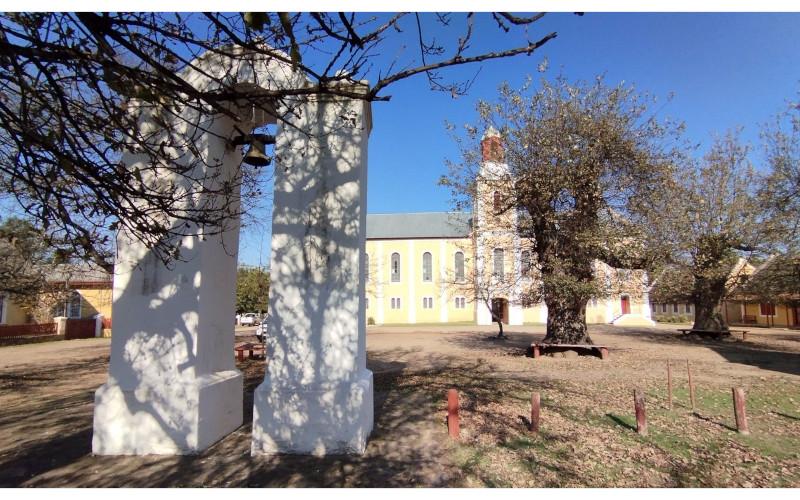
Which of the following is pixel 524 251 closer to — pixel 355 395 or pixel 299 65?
pixel 355 395

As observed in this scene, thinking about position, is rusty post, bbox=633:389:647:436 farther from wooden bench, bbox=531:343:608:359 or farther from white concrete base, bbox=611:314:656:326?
white concrete base, bbox=611:314:656:326

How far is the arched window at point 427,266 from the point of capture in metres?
46.6

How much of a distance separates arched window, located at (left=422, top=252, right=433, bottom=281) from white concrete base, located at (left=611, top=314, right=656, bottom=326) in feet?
58.7

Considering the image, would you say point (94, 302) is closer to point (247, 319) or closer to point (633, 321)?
point (247, 319)

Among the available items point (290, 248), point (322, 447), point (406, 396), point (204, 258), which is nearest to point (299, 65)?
point (290, 248)

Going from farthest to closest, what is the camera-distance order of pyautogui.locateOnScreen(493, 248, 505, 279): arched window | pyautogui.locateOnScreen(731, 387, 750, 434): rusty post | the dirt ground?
1. pyautogui.locateOnScreen(493, 248, 505, 279): arched window
2. pyautogui.locateOnScreen(731, 387, 750, 434): rusty post
3. the dirt ground

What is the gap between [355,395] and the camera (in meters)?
5.06

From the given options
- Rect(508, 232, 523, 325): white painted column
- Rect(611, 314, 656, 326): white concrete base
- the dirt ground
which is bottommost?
Rect(611, 314, 656, 326): white concrete base

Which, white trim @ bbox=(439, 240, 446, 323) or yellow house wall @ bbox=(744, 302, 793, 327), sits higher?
white trim @ bbox=(439, 240, 446, 323)

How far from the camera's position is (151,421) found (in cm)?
507

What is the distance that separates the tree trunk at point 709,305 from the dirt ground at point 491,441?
12231 millimetres

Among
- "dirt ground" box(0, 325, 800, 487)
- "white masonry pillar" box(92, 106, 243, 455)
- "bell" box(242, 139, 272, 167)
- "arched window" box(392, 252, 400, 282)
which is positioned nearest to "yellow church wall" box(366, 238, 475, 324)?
"arched window" box(392, 252, 400, 282)

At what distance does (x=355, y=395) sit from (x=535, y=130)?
11783 mm

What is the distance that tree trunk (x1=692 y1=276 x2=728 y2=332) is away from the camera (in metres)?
22.6
